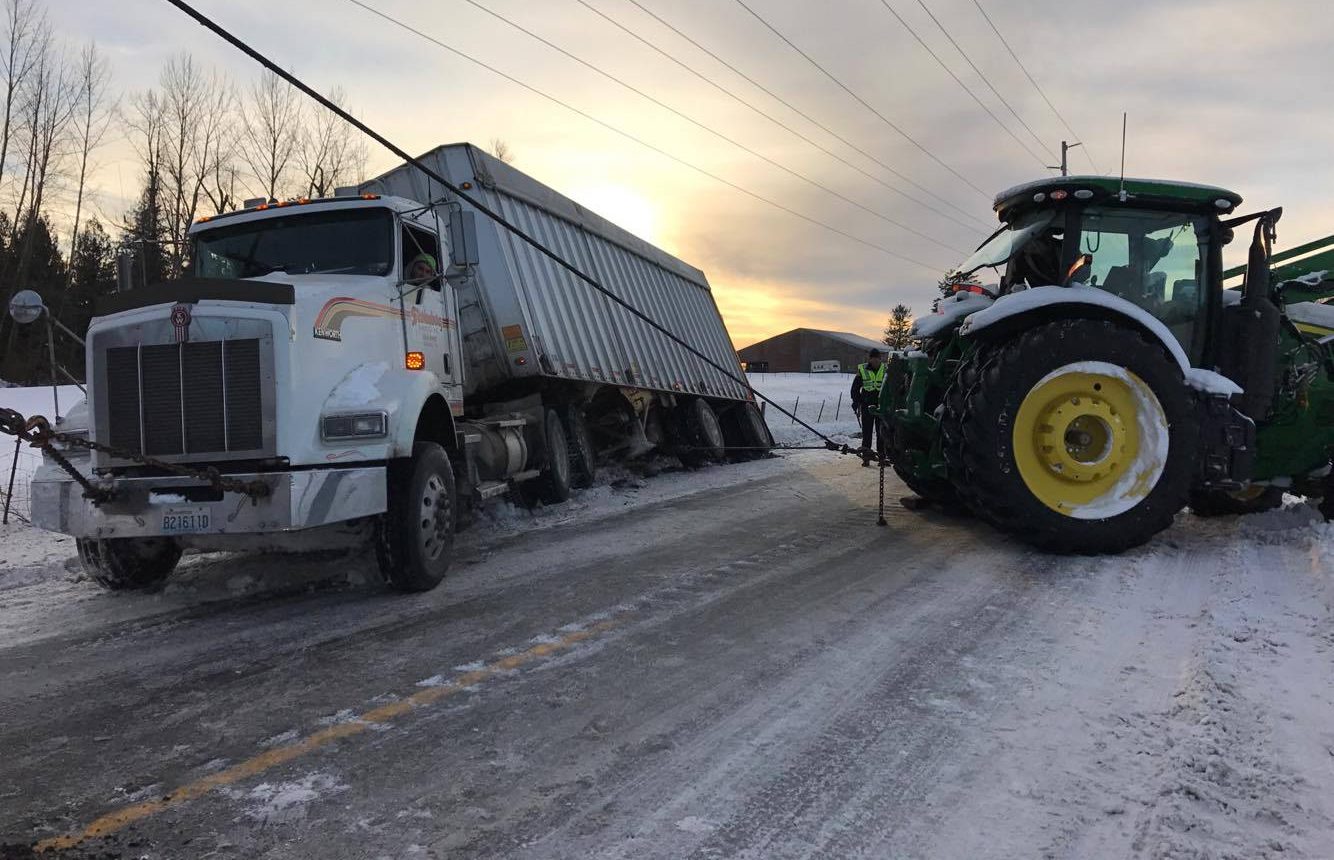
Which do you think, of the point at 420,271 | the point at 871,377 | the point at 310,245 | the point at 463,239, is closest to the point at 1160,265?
the point at 463,239

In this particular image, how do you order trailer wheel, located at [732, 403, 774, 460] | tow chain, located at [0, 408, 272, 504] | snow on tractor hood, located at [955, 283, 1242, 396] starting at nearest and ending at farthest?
tow chain, located at [0, 408, 272, 504] < snow on tractor hood, located at [955, 283, 1242, 396] < trailer wheel, located at [732, 403, 774, 460]

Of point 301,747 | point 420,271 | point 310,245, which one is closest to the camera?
point 301,747

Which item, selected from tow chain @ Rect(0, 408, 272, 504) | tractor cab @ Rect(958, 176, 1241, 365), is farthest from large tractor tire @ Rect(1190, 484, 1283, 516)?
tow chain @ Rect(0, 408, 272, 504)

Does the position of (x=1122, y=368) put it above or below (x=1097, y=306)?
below

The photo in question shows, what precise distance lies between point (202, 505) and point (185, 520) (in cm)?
13

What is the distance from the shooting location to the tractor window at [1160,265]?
6250 millimetres

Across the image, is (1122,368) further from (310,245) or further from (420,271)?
(310,245)

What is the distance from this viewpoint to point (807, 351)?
82375mm

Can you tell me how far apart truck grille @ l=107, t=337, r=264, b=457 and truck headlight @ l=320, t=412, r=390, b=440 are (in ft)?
1.16

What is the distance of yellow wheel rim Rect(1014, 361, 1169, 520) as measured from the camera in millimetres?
5648

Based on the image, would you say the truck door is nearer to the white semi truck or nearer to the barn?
Answer: the white semi truck

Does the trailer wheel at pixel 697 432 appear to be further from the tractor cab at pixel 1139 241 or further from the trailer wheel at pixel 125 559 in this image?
the trailer wheel at pixel 125 559

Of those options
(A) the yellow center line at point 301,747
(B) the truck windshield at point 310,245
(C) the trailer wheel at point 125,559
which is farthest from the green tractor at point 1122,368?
(C) the trailer wheel at point 125,559

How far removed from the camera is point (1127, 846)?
2.24 meters
